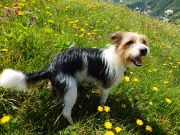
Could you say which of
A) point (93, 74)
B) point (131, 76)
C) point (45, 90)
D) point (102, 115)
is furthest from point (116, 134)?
point (131, 76)

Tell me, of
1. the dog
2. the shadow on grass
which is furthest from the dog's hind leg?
the shadow on grass

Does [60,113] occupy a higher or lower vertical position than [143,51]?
lower

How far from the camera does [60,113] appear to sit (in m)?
3.13

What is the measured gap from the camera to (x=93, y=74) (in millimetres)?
3406

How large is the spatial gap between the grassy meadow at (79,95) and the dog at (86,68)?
22cm

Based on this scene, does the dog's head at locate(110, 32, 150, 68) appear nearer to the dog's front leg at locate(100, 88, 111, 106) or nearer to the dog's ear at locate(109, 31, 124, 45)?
the dog's ear at locate(109, 31, 124, 45)

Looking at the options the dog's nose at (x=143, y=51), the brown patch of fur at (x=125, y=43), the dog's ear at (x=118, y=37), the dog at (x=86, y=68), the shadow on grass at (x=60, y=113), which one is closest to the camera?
the shadow on grass at (x=60, y=113)

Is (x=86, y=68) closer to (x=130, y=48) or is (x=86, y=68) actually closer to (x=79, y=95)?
(x=79, y=95)

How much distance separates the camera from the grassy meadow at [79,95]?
286 centimetres

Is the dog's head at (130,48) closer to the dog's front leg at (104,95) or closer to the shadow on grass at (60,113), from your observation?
the dog's front leg at (104,95)

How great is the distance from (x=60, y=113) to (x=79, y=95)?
477mm

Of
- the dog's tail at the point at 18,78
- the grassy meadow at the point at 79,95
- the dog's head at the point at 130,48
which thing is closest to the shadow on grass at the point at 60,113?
the grassy meadow at the point at 79,95

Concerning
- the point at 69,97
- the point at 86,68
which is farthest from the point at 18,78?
the point at 86,68

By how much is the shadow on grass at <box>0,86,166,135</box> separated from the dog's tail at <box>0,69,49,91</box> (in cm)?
22
